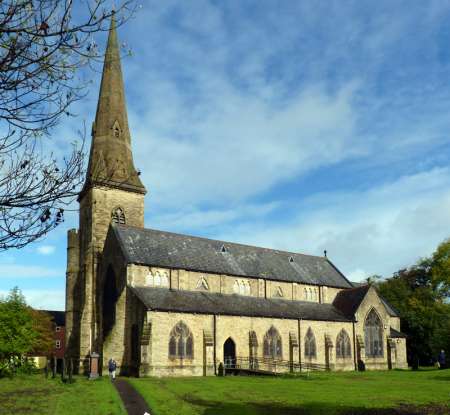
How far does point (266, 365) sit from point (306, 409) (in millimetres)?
23732

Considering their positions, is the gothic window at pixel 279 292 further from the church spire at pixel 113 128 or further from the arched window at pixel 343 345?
the church spire at pixel 113 128

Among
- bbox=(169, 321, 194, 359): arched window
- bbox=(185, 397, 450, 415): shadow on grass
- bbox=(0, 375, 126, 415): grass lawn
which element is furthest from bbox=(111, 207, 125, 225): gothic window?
bbox=(185, 397, 450, 415): shadow on grass

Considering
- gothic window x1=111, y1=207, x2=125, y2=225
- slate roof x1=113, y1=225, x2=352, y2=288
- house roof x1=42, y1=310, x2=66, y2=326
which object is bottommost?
house roof x1=42, y1=310, x2=66, y2=326

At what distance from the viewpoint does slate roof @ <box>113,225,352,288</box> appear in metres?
43.6

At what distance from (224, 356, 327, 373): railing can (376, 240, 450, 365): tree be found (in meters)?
12.1

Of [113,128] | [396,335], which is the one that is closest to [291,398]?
[396,335]

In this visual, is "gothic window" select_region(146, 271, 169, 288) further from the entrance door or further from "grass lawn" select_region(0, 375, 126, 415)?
"grass lawn" select_region(0, 375, 126, 415)

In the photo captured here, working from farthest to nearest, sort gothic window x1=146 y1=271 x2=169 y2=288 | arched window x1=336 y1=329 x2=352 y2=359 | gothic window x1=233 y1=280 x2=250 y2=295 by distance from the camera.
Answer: arched window x1=336 y1=329 x2=352 y2=359 < gothic window x1=233 y1=280 x2=250 y2=295 < gothic window x1=146 y1=271 x2=169 y2=288

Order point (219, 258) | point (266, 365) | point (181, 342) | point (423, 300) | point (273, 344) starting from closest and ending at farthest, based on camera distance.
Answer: point (181, 342)
point (266, 365)
point (273, 344)
point (219, 258)
point (423, 300)

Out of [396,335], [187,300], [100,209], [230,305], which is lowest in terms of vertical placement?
[396,335]

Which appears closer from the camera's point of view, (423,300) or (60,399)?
(60,399)

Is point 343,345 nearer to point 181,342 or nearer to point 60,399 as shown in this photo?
point 181,342

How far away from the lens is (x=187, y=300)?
41500mm

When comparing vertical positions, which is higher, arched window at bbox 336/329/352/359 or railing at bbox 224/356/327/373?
arched window at bbox 336/329/352/359
